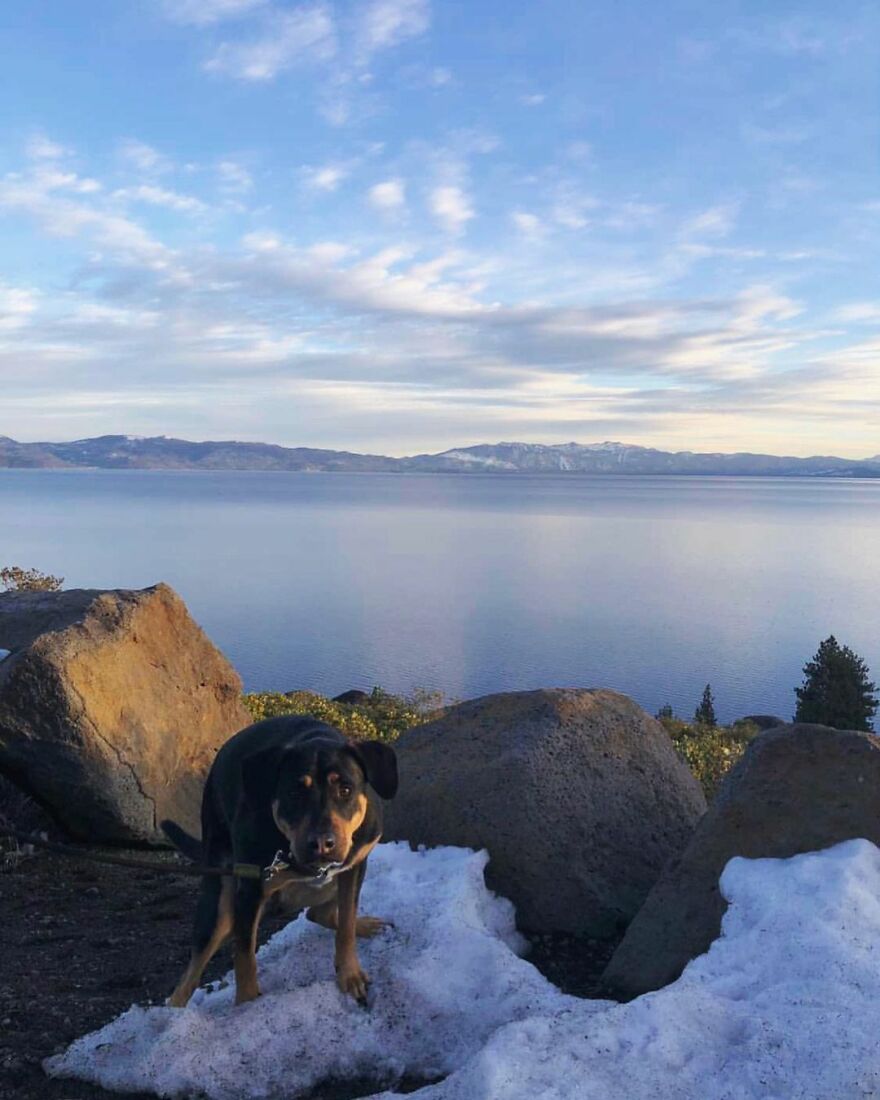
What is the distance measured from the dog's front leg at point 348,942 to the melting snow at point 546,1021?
0.08 meters

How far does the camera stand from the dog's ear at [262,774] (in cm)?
508

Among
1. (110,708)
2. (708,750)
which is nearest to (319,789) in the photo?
(110,708)

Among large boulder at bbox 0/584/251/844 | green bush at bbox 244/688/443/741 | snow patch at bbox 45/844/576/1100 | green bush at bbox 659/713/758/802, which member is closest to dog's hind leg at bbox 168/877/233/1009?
snow patch at bbox 45/844/576/1100

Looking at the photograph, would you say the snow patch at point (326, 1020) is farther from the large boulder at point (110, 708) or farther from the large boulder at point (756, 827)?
the large boulder at point (110, 708)

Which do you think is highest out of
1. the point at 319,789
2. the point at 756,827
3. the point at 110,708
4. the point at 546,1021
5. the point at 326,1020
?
the point at 319,789

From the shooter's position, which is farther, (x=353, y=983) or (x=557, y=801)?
(x=557, y=801)

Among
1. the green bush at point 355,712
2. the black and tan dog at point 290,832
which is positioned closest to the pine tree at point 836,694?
the green bush at point 355,712

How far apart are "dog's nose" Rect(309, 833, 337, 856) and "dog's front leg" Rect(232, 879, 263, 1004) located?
22.8 inches

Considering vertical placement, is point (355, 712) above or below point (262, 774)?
below

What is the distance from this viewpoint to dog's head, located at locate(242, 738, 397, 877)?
474 cm

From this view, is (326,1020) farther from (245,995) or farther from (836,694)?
(836,694)

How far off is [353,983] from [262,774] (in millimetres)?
1368

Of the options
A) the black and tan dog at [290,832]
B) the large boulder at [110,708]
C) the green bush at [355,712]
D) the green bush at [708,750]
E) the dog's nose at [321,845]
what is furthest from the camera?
the green bush at [355,712]

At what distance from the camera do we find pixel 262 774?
5.10 meters
